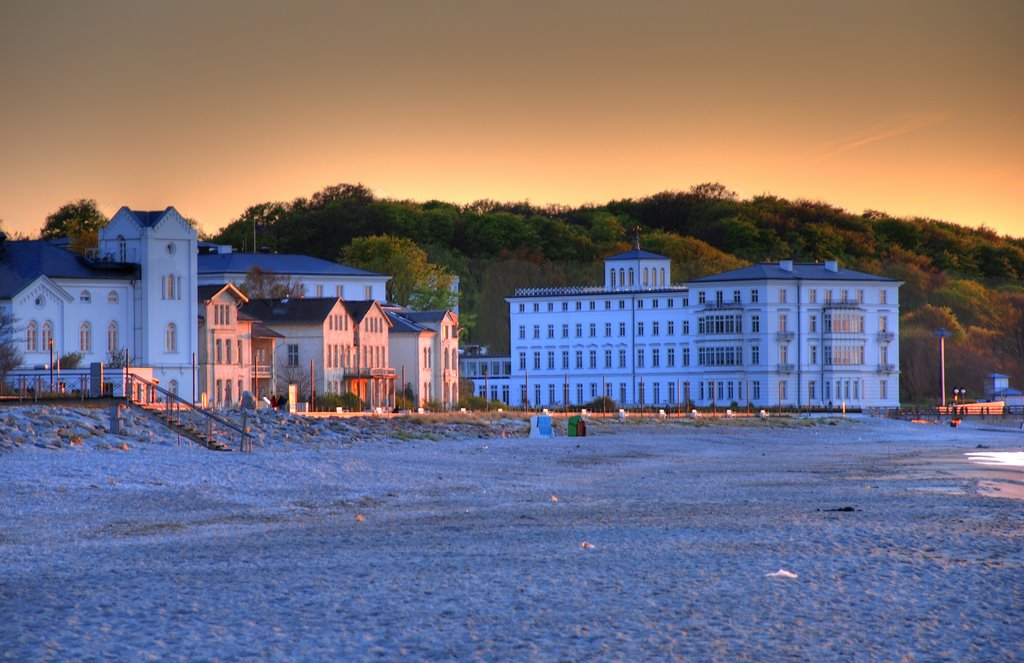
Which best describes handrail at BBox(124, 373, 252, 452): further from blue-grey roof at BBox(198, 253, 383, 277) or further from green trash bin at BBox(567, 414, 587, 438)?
blue-grey roof at BBox(198, 253, 383, 277)

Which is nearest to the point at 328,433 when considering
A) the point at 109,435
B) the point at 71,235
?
the point at 109,435

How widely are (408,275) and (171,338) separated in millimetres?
52946

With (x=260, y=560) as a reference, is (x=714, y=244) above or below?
above

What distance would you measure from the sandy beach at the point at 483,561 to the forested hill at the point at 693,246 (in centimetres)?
9941

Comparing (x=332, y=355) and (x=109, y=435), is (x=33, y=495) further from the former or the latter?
(x=332, y=355)

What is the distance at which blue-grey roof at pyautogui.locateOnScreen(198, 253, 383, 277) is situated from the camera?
111 meters

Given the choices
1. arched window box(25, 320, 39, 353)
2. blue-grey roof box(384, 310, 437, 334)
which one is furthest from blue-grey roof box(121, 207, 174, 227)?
blue-grey roof box(384, 310, 437, 334)

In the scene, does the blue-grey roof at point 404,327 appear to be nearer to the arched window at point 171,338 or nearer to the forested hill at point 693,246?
the arched window at point 171,338

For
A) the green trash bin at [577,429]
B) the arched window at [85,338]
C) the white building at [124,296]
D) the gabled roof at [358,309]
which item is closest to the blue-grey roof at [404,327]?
the gabled roof at [358,309]

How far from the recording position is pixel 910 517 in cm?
2508

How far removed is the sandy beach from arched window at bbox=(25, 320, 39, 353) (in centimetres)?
3349

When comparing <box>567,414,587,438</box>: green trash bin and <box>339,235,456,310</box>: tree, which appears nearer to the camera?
<box>567,414,587,438</box>: green trash bin

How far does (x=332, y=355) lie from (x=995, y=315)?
97.2 metres

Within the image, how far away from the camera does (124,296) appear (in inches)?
2953
